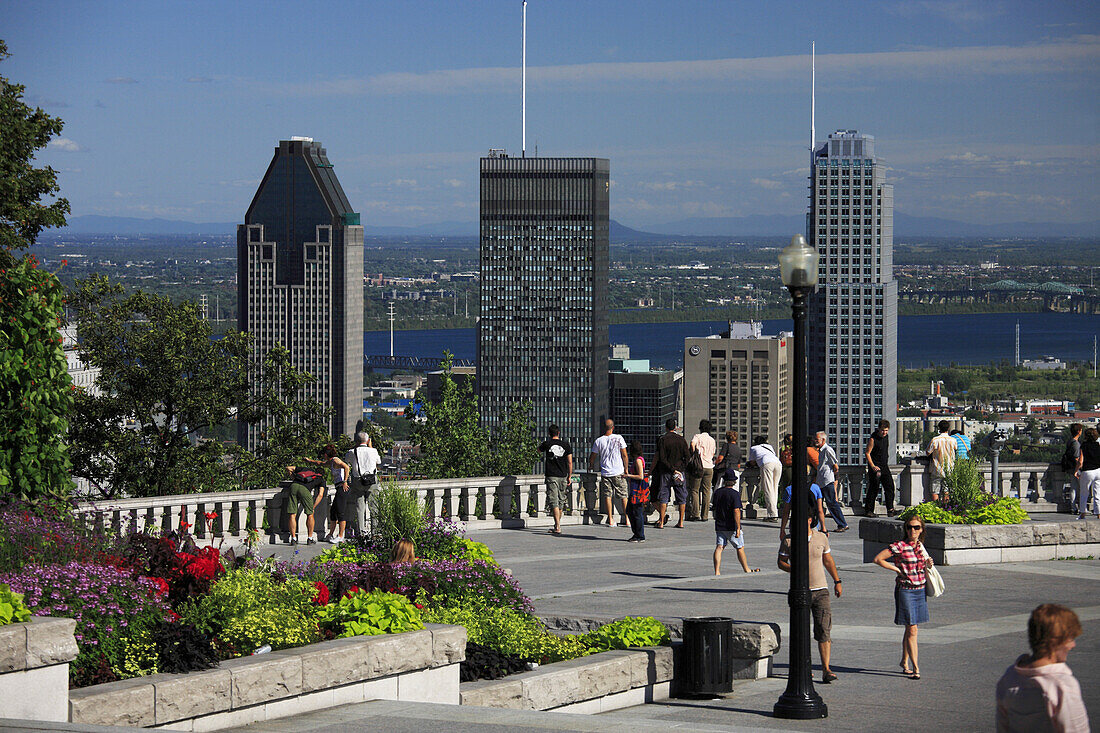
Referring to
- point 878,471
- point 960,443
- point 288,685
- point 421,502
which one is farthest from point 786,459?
point 288,685

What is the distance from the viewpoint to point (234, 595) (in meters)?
10.4

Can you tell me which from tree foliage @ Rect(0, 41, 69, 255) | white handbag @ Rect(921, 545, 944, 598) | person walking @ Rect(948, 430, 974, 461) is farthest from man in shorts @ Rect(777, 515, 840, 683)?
tree foliage @ Rect(0, 41, 69, 255)

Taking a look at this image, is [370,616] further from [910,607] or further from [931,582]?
[931,582]

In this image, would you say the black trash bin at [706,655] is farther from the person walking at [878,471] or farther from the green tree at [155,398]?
the green tree at [155,398]

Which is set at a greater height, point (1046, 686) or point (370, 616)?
point (1046, 686)

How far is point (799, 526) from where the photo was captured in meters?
12.3

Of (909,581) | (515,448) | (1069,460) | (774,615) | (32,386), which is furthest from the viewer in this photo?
(515,448)

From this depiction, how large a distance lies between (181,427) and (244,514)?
12.2m

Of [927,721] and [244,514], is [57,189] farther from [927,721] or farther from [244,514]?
[927,721]

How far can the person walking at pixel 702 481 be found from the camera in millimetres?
25266

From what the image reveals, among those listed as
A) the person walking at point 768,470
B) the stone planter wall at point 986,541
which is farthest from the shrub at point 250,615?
the person walking at point 768,470

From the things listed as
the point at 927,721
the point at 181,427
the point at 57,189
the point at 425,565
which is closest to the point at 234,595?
the point at 425,565

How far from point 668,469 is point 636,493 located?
50.5 inches

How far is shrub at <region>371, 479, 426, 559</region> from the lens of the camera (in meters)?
14.4
